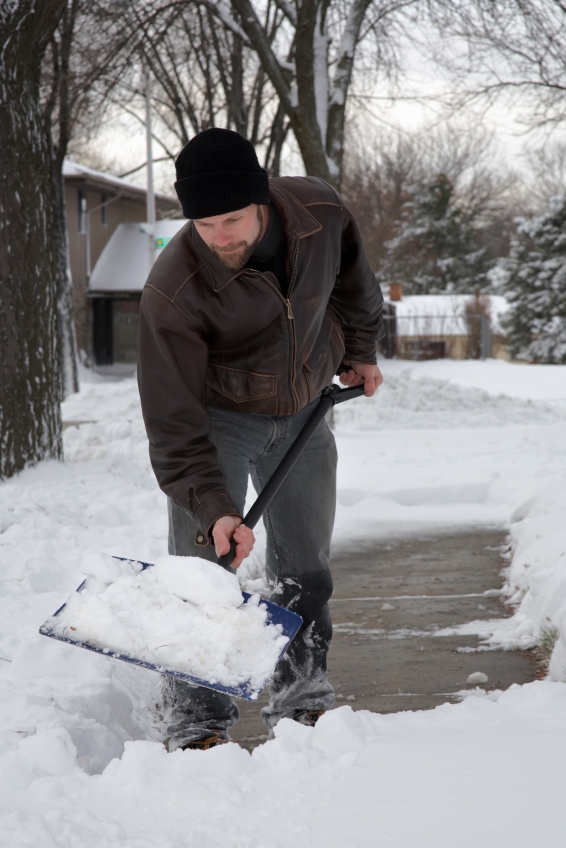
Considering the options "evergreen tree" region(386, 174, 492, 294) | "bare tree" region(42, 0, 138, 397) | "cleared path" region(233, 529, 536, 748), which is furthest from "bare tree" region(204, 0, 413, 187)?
"evergreen tree" region(386, 174, 492, 294)

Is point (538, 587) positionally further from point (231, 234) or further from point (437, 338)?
point (437, 338)

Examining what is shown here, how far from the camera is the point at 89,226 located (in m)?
25.6

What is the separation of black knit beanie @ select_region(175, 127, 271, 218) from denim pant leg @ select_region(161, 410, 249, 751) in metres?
0.66

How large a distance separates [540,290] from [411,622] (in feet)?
80.3

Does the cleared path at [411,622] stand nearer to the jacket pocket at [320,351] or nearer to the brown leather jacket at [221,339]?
the brown leather jacket at [221,339]

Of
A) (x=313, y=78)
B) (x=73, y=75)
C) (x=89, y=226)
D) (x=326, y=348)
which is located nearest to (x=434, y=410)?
(x=313, y=78)

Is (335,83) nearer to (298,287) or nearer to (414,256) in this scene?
(298,287)

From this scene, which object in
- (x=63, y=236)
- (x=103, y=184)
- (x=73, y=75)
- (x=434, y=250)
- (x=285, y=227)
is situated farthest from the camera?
(x=434, y=250)

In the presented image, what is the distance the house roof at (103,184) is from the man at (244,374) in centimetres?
2153

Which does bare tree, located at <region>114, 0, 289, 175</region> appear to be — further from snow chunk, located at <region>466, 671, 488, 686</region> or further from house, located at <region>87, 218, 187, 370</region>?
snow chunk, located at <region>466, 671, 488, 686</region>

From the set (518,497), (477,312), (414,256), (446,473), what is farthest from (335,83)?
(414,256)

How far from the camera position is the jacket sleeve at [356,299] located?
2848 millimetres

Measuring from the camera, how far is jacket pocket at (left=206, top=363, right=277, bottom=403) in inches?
101

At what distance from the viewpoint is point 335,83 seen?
9.48 m
